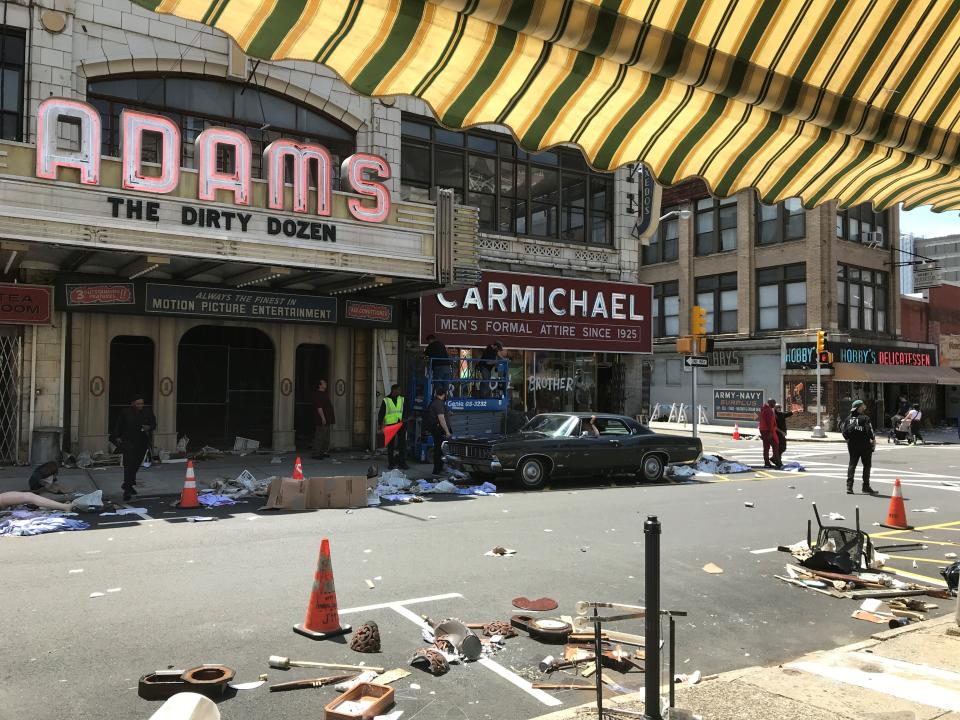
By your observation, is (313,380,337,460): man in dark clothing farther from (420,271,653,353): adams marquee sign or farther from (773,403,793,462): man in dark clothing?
(773,403,793,462): man in dark clothing

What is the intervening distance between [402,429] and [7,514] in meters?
7.41

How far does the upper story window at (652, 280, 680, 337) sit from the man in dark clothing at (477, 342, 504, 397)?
23736 mm

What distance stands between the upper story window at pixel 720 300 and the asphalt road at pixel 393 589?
2661 cm

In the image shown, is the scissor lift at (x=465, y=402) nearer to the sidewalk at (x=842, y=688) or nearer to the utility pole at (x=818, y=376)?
the sidewalk at (x=842, y=688)

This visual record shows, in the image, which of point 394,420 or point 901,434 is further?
point 901,434

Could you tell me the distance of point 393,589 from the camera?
7.18 meters

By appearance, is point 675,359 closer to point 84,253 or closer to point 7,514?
point 84,253

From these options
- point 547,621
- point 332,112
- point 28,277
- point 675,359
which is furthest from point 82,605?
point 675,359

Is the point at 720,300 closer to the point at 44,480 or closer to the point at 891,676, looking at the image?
the point at 44,480

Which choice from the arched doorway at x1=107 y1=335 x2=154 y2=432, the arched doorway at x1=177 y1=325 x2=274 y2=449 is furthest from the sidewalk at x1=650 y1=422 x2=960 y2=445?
the arched doorway at x1=107 y1=335 x2=154 y2=432

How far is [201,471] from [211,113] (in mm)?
8558

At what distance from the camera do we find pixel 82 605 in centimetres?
654

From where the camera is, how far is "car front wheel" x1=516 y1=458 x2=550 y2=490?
47.1 ft

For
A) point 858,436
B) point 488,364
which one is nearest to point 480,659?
point 858,436
